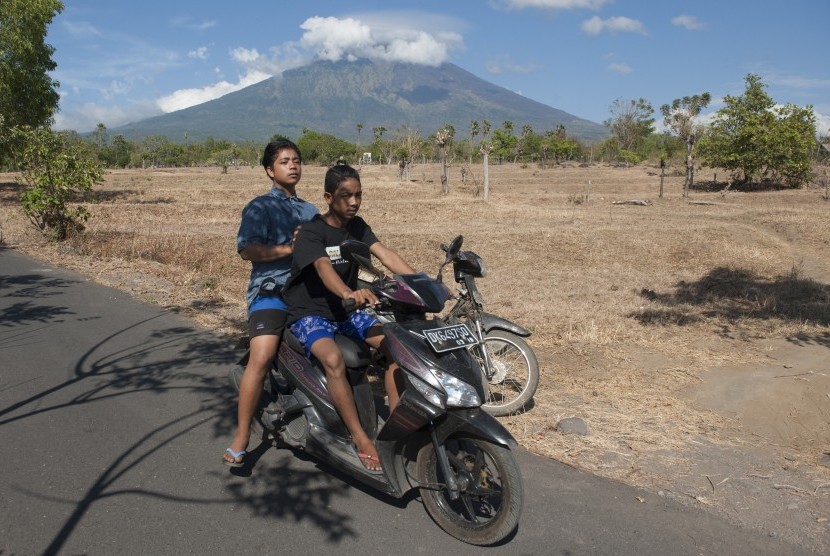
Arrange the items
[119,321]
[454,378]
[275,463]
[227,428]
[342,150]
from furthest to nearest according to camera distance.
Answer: [342,150] < [119,321] < [227,428] < [275,463] < [454,378]

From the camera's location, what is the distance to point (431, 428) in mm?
2992

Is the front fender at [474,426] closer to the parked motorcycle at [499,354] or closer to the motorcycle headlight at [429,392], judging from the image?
the motorcycle headlight at [429,392]

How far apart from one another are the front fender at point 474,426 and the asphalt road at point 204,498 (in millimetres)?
575

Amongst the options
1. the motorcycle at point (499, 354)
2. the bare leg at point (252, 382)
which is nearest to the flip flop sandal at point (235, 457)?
the bare leg at point (252, 382)

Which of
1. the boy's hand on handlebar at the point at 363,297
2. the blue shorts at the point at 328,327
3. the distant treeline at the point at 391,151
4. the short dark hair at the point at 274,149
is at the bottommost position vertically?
the blue shorts at the point at 328,327

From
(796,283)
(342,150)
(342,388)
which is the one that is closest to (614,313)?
(796,283)

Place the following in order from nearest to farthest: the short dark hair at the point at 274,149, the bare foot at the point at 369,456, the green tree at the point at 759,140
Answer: the bare foot at the point at 369,456 → the short dark hair at the point at 274,149 → the green tree at the point at 759,140

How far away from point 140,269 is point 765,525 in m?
9.59

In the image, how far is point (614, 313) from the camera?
30.0 feet

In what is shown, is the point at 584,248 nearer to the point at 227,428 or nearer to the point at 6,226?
the point at 227,428

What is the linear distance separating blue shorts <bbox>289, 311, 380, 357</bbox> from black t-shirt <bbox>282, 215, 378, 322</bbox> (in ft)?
0.15

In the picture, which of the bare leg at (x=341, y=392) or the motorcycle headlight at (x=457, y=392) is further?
the bare leg at (x=341, y=392)

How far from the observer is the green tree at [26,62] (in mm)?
23859

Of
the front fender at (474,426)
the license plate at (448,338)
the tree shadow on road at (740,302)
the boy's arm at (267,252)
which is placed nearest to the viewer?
the front fender at (474,426)
